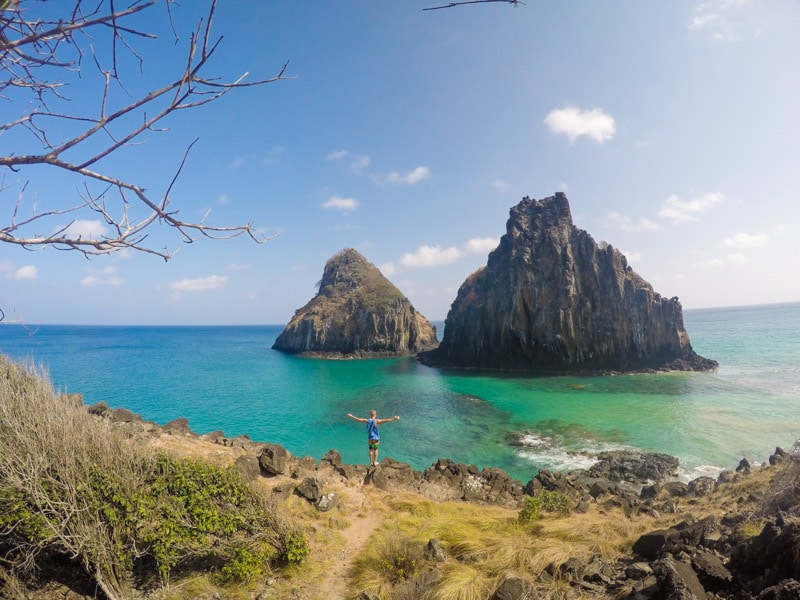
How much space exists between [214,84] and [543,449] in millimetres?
22227

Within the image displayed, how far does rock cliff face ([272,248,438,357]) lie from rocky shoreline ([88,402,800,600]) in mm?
60946

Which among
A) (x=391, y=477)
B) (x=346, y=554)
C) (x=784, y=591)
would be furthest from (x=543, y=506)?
(x=784, y=591)

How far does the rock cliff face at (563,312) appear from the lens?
52844mm

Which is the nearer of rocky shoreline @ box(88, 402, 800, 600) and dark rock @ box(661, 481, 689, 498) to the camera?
rocky shoreline @ box(88, 402, 800, 600)

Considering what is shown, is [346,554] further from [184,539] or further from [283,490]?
[184,539]

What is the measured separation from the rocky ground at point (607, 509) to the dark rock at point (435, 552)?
2cm

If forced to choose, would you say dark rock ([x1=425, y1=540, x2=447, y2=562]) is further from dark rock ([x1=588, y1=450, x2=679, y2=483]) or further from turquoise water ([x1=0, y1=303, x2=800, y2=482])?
dark rock ([x1=588, y1=450, x2=679, y2=483])

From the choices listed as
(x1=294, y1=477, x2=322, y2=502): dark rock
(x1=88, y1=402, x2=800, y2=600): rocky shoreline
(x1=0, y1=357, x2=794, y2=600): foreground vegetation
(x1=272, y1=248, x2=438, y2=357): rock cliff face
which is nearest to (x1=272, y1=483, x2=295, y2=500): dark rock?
(x1=88, y1=402, x2=800, y2=600): rocky shoreline

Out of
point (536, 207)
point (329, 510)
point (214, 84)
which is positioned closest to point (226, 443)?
point (329, 510)

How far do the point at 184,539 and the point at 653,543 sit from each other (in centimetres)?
799

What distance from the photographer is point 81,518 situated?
545 cm

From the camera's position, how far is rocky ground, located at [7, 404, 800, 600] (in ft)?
14.6

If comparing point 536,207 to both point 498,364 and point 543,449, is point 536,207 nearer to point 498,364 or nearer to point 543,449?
point 498,364

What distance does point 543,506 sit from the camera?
952 centimetres
